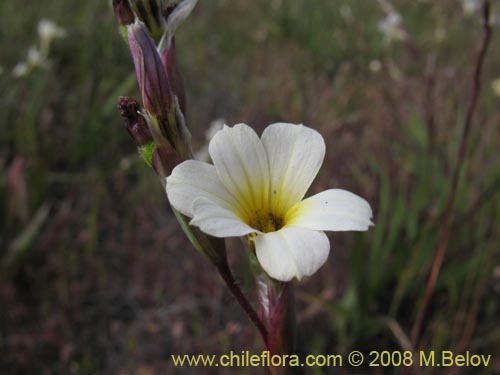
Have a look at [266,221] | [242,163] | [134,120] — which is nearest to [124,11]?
→ [134,120]

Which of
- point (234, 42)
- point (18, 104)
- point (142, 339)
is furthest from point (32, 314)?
→ point (234, 42)

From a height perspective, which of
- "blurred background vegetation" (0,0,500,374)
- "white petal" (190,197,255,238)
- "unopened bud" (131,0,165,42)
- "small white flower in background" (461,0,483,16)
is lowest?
"blurred background vegetation" (0,0,500,374)

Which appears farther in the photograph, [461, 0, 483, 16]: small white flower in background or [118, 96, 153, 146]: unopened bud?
[461, 0, 483, 16]: small white flower in background

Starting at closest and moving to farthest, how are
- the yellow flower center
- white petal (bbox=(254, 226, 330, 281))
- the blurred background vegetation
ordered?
white petal (bbox=(254, 226, 330, 281)) → the yellow flower center → the blurred background vegetation

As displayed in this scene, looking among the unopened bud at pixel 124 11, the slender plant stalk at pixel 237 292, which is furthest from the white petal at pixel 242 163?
the unopened bud at pixel 124 11

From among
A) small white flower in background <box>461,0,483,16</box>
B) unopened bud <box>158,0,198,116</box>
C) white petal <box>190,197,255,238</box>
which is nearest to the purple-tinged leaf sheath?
unopened bud <box>158,0,198,116</box>

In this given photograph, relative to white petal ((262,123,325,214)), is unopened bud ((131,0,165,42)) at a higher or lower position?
higher

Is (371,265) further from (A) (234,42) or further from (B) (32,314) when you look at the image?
(A) (234,42)

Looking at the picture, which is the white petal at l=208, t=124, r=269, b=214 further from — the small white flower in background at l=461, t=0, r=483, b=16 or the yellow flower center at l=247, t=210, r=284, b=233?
the small white flower in background at l=461, t=0, r=483, b=16
